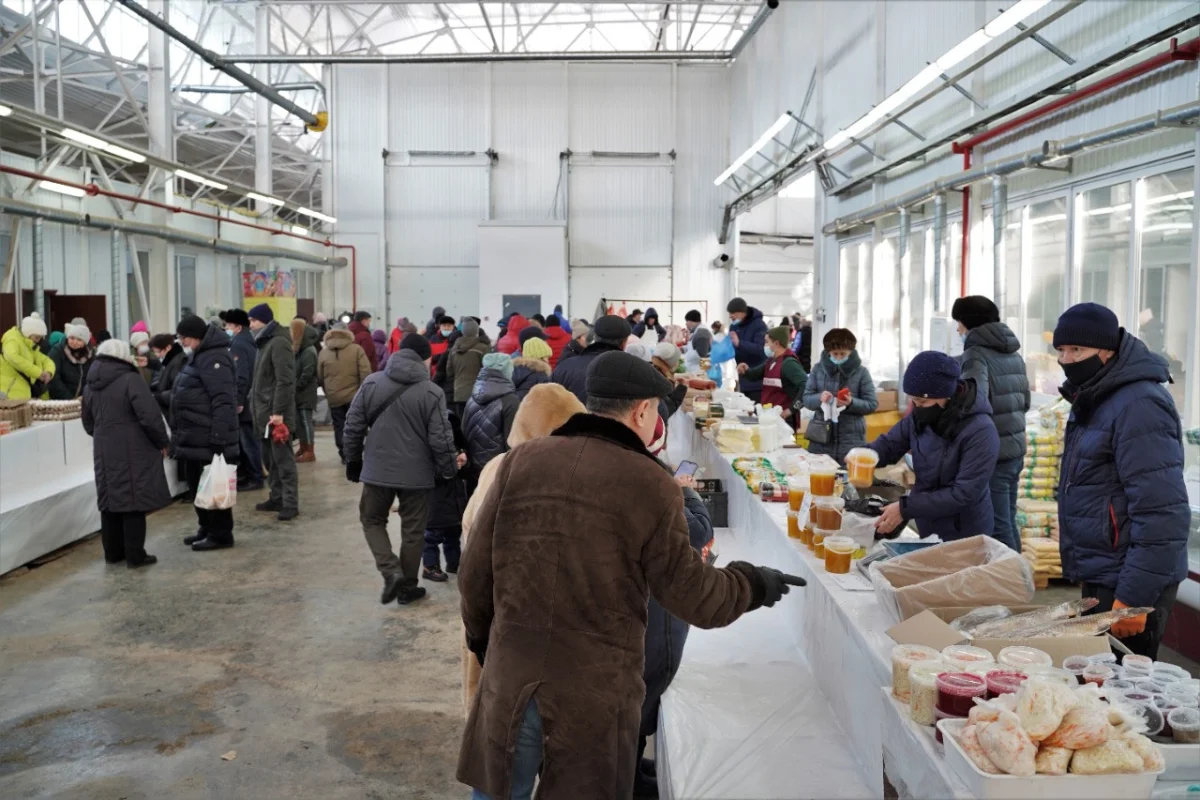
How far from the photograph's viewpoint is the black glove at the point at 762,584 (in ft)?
8.18

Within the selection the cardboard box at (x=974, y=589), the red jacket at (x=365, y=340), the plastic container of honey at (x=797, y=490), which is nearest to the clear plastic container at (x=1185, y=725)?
the cardboard box at (x=974, y=589)

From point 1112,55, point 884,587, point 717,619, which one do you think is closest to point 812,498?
point 884,587

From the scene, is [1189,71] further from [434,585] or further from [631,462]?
[434,585]

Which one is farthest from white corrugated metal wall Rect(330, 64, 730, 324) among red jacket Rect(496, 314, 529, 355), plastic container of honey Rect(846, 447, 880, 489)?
plastic container of honey Rect(846, 447, 880, 489)

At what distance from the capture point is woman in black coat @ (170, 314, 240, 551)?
23.8ft

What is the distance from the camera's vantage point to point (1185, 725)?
198cm

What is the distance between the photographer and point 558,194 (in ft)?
69.7

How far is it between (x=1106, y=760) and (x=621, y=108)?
816 inches

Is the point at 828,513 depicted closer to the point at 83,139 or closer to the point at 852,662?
the point at 852,662

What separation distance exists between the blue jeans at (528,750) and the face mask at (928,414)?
2.10 m

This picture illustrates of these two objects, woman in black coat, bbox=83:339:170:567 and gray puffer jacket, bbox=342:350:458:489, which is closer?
gray puffer jacket, bbox=342:350:458:489

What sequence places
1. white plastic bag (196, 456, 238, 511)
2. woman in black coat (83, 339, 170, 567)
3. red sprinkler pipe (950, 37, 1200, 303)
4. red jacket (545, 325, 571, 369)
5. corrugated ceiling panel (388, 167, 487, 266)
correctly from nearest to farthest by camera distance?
red sprinkler pipe (950, 37, 1200, 303), woman in black coat (83, 339, 170, 567), white plastic bag (196, 456, 238, 511), red jacket (545, 325, 571, 369), corrugated ceiling panel (388, 167, 487, 266)

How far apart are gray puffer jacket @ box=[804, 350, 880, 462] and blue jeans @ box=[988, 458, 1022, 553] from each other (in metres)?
1.57

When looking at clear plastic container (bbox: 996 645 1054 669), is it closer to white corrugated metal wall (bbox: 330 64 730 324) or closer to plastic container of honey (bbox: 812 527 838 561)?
plastic container of honey (bbox: 812 527 838 561)
